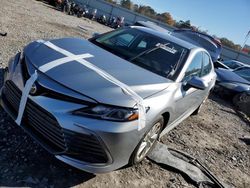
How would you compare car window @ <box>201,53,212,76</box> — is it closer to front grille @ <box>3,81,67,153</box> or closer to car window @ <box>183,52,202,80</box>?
car window @ <box>183,52,202,80</box>

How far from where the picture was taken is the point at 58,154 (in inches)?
113

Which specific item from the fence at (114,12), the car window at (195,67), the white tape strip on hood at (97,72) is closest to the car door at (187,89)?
the car window at (195,67)

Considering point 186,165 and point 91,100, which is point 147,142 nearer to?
point 186,165

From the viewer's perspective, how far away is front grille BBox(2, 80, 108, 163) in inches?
110

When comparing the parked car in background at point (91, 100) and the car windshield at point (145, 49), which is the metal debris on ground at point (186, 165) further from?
the car windshield at point (145, 49)

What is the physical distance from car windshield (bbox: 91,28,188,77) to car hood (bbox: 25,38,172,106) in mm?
246

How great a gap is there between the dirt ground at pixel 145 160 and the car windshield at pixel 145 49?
135cm

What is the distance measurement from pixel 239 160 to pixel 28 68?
407 centimetres

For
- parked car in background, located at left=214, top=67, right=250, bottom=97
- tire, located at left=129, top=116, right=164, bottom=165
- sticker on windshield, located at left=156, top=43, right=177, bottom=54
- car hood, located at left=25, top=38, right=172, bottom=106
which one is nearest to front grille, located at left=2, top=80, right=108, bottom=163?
car hood, located at left=25, top=38, right=172, bottom=106

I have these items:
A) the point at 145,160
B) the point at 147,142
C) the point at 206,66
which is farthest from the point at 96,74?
the point at 206,66

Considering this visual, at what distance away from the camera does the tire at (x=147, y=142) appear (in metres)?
3.37

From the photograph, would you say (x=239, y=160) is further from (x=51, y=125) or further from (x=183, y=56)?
(x=51, y=125)

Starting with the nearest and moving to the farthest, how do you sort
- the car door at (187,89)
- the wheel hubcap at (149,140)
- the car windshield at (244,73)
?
the wheel hubcap at (149,140) < the car door at (187,89) < the car windshield at (244,73)

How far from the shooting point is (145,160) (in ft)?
13.3
